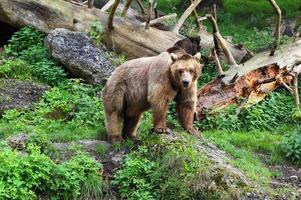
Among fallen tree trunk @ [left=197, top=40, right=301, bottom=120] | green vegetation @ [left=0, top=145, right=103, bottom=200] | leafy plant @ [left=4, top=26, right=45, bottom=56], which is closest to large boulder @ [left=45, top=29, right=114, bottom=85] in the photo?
leafy plant @ [left=4, top=26, right=45, bottom=56]

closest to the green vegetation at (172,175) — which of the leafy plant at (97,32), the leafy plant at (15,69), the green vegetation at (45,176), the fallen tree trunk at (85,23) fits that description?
the green vegetation at (45,176)

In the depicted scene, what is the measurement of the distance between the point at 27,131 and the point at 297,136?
13.4 feet

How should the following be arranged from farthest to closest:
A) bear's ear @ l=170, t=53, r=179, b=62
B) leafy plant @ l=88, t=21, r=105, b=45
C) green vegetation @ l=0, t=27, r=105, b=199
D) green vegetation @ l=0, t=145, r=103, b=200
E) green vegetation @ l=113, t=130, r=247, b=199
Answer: leafy plant @ l=88, t=21, r=105, b=45, bear's ear @ l=170, t=53, r=179, b=62, green vegetation @ l=113, t=130, r=247, b=199, green vegetation @ l=0, t=27, r=105, b=199, green vegetation @ l=0, t=145, r=103, b=200

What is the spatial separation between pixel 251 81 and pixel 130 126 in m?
2.97

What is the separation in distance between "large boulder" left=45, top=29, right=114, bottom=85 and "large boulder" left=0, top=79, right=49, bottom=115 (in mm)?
718

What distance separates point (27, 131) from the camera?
30.5 feet

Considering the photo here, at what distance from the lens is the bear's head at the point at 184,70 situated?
27.5 feet

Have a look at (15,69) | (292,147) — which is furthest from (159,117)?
(15,69)

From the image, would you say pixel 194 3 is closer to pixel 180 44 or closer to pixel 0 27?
pixel 180 44

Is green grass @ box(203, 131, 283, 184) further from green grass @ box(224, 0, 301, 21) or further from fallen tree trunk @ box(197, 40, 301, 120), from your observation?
green grass @ box(224, 0, 301, 21)

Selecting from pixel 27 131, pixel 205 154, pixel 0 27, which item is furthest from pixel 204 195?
pixel 0 27

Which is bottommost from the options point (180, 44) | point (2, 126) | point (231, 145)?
point (2, 126)

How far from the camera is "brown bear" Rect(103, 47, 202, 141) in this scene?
854 centimetres

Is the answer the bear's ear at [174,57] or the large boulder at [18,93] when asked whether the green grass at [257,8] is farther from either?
the bear's ear at [174,57]
